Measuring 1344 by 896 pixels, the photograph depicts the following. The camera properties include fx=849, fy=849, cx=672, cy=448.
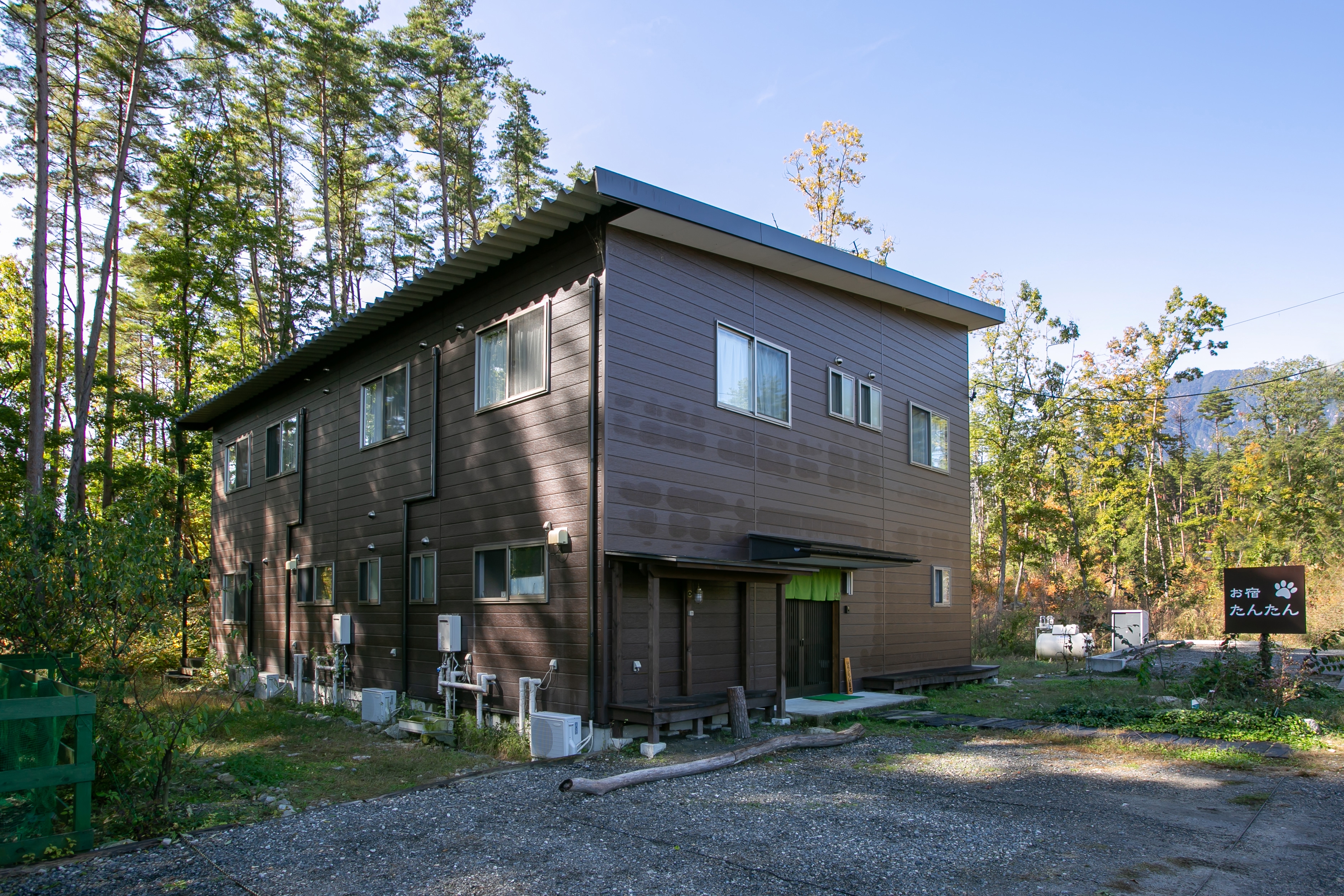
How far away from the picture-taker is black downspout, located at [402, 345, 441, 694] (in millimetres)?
11039

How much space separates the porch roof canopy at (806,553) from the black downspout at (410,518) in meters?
4.20

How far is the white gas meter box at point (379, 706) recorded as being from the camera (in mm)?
10773

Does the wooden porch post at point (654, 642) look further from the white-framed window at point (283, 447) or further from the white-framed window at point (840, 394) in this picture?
the white-framed window at point (283, 447)

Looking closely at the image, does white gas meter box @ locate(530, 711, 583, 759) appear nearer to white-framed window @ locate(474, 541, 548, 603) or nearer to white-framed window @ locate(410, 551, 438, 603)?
white-framed window @ locate(474, 541, 548, 603)

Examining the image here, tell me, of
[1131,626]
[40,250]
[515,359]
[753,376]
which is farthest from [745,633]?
[1131,626]

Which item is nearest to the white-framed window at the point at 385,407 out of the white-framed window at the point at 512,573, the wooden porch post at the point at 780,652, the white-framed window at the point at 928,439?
the white-framed window at the point at 512,573

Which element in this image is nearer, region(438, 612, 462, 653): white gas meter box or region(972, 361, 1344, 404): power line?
region(438, 612, 462, 653): white gas meter box

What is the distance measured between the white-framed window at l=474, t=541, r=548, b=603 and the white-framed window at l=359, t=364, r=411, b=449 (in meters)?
2.92

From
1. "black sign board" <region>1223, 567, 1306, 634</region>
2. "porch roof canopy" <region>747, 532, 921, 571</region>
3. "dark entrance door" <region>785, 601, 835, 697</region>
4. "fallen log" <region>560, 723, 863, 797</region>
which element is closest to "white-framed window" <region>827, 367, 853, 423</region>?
"porch roof canopy" <region>747, 532, 921, 571</region>

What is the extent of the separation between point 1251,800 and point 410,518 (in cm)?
959

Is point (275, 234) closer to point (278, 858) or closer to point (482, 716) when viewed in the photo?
point (482, 716)

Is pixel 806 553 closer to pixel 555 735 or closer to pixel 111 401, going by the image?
pixel 555 735

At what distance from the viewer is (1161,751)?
809 cm

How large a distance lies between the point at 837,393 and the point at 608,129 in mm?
11619
